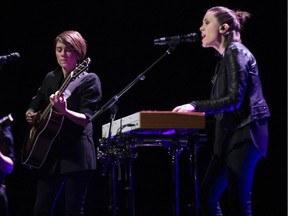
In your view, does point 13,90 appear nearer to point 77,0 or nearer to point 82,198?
point 77,0

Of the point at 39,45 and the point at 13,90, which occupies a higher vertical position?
the point at 39,45

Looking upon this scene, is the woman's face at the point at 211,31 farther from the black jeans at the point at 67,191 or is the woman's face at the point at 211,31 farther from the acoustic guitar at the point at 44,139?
the black jeans at the point at 67,191

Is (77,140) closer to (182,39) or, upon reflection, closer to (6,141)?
(6,141)

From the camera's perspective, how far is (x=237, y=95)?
2.79 meters

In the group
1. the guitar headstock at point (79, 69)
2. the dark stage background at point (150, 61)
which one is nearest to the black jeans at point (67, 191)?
the guitar headstock at point (79, 69)

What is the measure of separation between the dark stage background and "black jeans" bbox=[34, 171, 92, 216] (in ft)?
7.12

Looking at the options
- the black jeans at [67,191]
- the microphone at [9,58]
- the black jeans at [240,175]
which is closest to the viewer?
the black jeans at [240,175]

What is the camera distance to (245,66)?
2.87 m

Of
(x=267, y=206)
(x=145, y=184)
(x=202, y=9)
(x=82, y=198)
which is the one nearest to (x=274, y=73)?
(x=202, y=9)

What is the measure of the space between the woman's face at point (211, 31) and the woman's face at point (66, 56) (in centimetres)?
102

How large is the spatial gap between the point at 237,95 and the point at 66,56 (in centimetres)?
140

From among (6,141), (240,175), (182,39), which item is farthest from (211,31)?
(6,141)

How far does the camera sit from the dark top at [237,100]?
2.80 metres

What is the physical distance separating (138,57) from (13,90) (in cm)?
151
